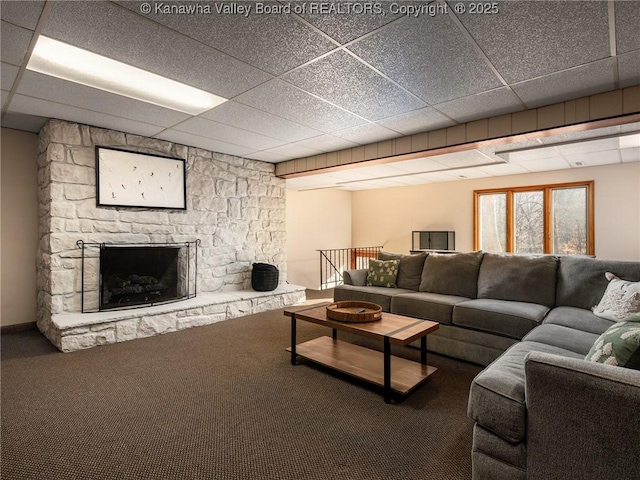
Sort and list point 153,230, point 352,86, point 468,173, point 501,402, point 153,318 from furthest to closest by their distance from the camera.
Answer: point 468,173, point 153,230, point 153,318, point 352,86, point 501,402

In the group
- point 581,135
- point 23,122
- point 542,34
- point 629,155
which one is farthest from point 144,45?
point 629,155

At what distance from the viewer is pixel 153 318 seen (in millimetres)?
3764

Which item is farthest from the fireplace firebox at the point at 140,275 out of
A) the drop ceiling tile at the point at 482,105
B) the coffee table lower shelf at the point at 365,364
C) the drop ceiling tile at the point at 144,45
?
the drop ceiling tile at the point at 482,105

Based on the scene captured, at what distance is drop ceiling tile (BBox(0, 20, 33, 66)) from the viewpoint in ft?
6.29

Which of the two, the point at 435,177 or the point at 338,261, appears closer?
the point at 435,177

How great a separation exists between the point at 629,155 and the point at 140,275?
279 inches

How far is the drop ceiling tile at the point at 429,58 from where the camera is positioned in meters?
1.92

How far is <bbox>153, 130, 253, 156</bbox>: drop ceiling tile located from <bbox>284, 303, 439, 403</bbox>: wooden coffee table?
256 cm

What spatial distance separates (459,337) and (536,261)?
116cm

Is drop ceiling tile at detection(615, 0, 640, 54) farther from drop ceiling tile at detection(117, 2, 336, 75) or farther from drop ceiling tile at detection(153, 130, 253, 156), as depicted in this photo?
drop ceiling tile at detection(153, 130, 253, 156)

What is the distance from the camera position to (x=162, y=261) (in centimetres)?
430

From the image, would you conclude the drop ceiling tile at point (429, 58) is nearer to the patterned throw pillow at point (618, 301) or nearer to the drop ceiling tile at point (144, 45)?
the drop ceiling tile at point (144, 45)

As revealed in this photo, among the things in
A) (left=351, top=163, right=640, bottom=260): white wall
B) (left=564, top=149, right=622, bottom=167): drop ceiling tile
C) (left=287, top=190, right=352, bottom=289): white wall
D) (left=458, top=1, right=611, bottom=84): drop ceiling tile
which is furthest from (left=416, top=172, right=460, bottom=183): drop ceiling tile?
(left=458, top=1, right=611, bottom=84): drop ceiling tile

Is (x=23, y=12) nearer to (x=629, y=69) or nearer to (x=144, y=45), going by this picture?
(x=144, y=45)
